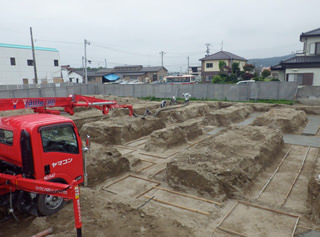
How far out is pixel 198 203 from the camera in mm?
6699

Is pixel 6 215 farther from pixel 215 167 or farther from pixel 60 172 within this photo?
pixel 215 167

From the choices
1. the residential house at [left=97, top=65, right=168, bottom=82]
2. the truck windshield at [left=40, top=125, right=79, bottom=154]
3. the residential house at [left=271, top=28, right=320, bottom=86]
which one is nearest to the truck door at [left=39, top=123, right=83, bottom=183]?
the truck windshield at [left=40, top=125, right=79, bottom=154]

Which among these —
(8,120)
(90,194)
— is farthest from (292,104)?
(8,120)

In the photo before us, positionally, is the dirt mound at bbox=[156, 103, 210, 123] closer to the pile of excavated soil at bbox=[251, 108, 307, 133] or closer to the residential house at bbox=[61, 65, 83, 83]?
the pile of excavated soil at bbox=[251, 108, 307, 133]

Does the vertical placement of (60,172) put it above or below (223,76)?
below

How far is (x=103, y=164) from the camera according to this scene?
27.3ft

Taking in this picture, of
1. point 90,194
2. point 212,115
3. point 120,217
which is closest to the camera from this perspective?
point 120,217

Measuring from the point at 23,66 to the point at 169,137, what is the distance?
127ft

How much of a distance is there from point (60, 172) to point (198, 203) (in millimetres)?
3688

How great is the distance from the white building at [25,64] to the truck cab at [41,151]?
130ft

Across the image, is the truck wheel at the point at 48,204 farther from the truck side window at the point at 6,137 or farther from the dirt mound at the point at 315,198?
the dirt mound at the point at 315,198

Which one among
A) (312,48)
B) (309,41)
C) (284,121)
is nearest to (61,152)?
(284,121)

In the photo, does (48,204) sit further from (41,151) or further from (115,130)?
(115,130)

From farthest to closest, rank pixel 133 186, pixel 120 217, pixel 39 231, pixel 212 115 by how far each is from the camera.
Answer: pixel 212 115
pixel 133 186
pixel 120 217
pixel 39 231
